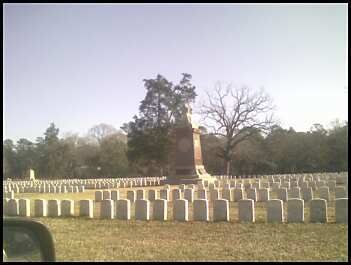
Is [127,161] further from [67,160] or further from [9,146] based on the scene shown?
[9,146]

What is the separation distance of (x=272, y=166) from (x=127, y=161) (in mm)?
21132

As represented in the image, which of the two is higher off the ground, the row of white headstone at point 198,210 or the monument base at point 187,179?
the row of white headstone at point 198,210

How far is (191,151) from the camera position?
29.2 meters

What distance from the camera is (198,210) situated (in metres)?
11.0

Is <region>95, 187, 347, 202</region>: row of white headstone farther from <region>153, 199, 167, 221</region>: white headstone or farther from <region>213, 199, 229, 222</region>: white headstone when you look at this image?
<region>213, 199, 229, 222</region>: white headstone

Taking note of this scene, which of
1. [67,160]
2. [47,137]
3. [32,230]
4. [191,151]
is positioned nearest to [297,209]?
[32,230]

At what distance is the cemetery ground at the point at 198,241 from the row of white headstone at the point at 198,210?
13.1 inches

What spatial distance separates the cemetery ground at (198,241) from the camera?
6656 millimetres

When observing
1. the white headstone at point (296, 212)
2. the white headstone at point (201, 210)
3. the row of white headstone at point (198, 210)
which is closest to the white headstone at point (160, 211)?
the row of white headstone at point (198, 210)

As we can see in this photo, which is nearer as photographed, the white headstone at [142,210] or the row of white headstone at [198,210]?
the row of white headstone at [198,210]

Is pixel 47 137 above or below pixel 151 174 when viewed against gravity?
above

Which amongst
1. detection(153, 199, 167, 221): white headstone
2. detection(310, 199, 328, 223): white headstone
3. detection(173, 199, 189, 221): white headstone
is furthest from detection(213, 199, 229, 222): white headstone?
detection(310, 199, 328, 223): white headstone

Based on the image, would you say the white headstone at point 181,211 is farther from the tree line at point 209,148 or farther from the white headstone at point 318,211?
the tree line at point 209,148

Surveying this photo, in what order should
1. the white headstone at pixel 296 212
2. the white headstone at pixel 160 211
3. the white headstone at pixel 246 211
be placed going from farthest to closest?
1. the white headstone at pixel 160 211
2. the white headstone at pixel 246 211
3. the white headstone at pixel 296 212
